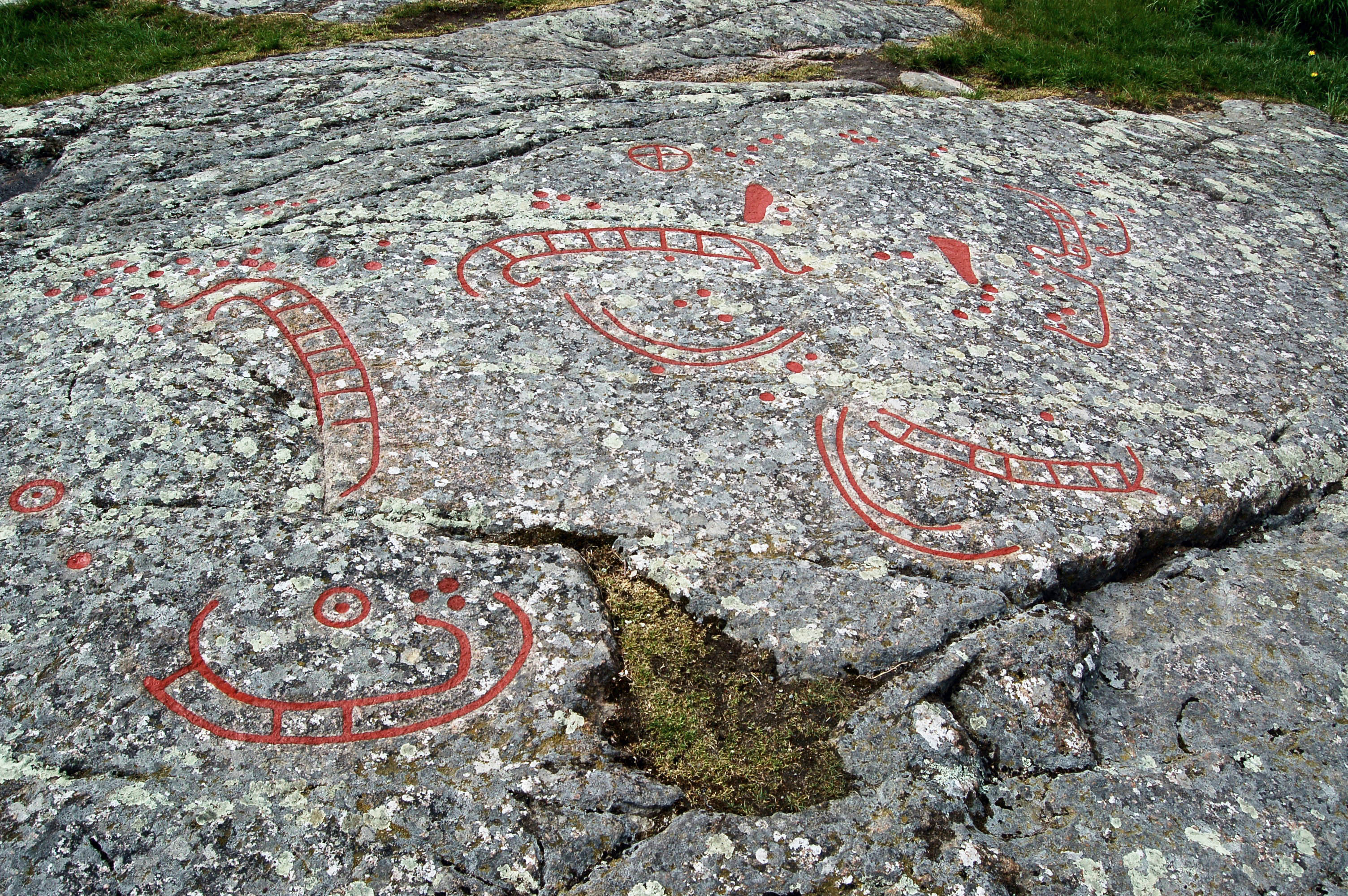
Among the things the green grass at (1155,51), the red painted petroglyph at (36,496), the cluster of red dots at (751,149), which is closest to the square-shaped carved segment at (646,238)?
the cluster of red dots at (751,149)

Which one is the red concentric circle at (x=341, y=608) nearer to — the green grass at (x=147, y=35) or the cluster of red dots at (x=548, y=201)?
the cluster of red dots at (x=548, y=201)

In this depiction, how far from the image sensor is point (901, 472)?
3176mm

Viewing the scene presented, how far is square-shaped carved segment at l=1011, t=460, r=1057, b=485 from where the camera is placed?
320cm

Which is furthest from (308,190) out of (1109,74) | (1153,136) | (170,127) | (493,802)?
(1109,74)

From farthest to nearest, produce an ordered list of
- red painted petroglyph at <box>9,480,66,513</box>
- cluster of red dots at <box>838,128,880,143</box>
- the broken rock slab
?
the broken rock slab < cluster of red dots at <box>838,128,880,143</box> < red painted petroglyph at <box>9,480,66,513</box>

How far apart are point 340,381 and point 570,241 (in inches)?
47.6

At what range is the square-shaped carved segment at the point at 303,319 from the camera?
350 cm

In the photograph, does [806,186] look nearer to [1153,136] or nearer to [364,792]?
[1153,136]

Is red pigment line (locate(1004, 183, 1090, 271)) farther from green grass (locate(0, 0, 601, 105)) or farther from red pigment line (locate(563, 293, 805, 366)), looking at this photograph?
green grass (locate(0, 0, 601, 105))

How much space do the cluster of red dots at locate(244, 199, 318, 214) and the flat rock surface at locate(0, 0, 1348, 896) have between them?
0.07 feet

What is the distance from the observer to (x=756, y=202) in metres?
4.49

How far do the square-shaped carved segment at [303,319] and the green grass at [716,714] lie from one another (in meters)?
1.54

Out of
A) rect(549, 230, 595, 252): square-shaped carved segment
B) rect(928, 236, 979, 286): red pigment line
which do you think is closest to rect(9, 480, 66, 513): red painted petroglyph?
rect(549, 230, 595, 252): square-shaped carved segment

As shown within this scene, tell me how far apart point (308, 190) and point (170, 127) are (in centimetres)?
115
